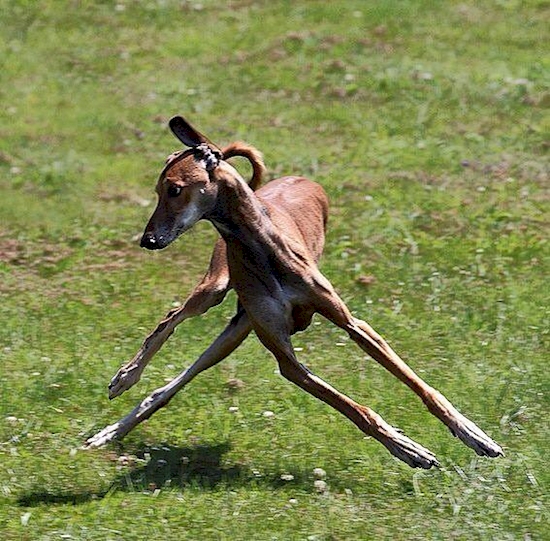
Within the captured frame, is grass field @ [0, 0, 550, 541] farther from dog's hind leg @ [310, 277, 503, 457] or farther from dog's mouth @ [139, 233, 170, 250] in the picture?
dog's mouth @ [139, 233, 170, 250]

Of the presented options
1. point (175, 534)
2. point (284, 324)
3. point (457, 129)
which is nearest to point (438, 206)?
point (457, 129)

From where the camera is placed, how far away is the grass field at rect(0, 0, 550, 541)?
6387 millimetres

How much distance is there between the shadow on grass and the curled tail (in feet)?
4.53

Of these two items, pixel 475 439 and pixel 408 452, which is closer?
pixel 408 452

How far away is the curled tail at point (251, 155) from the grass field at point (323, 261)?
122 cm

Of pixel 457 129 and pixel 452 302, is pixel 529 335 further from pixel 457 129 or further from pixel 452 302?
pixel 457 129

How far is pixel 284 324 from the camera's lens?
20.8ft

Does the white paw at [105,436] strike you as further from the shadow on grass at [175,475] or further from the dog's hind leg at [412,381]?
the dog's hind leg at [412,381]

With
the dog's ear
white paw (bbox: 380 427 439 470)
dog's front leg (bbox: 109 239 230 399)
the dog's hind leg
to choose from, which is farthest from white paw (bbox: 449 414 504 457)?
the dog's ear

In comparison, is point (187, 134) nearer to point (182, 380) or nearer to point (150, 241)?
point (150, 241)

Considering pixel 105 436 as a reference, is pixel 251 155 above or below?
above

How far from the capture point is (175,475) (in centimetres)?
670

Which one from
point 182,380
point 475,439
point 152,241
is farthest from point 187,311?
point 475,439

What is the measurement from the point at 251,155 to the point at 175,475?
1.61 meters
